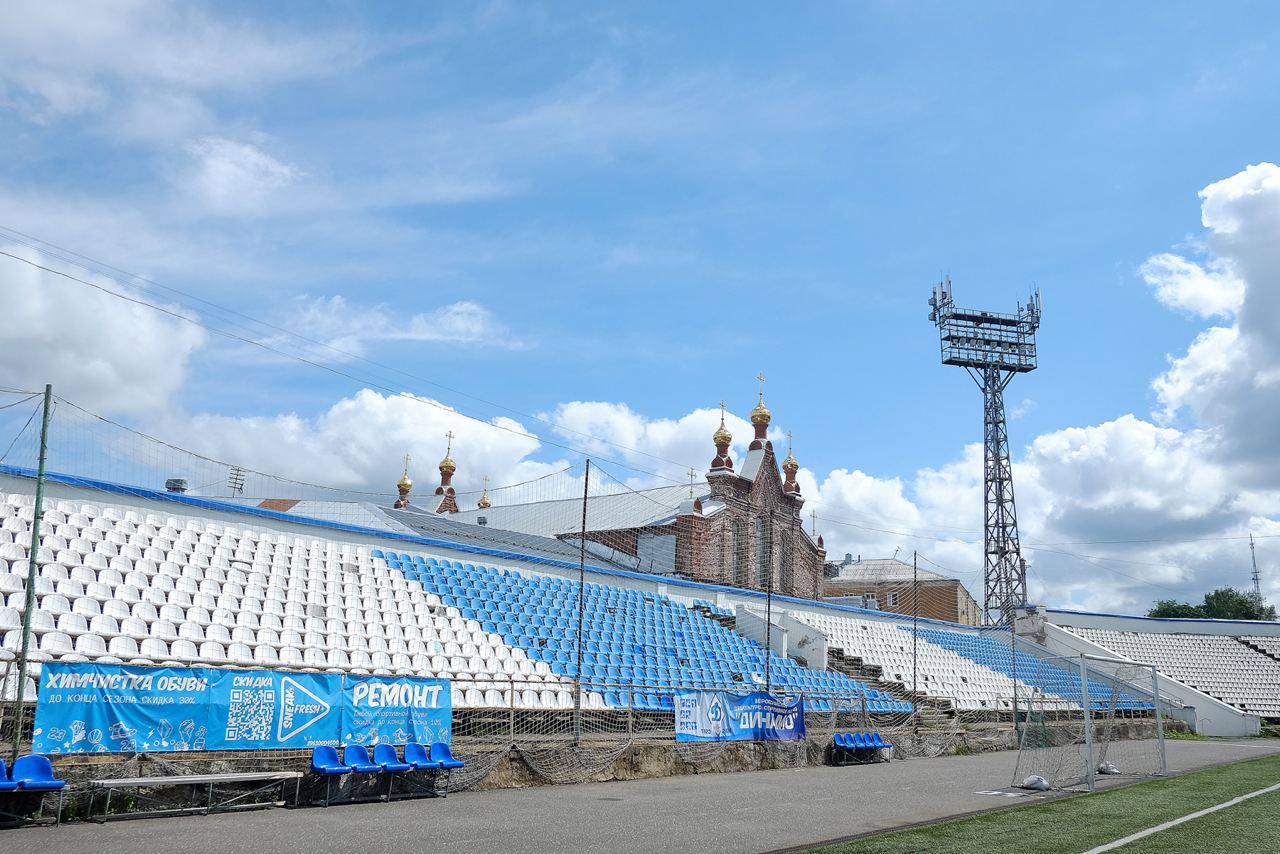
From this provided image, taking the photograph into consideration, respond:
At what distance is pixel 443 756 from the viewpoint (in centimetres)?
1534

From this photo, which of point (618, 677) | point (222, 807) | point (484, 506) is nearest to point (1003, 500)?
point (484, 506)

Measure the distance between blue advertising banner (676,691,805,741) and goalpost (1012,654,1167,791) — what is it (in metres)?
5.16

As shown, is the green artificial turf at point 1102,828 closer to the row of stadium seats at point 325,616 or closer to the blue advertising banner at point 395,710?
the blue advertising banner at point 395,710

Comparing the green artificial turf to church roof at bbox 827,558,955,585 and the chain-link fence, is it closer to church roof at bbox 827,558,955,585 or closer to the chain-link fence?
the chain-link fence

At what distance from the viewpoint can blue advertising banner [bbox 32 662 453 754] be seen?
41.4 ft

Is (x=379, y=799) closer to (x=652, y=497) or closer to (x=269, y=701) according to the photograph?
(x=269, y=701)

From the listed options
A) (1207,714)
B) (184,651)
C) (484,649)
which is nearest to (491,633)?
(484,649)

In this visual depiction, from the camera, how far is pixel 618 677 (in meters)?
24.7

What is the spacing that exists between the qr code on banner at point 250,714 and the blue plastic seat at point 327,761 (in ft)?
2.75

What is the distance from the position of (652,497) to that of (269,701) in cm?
3677

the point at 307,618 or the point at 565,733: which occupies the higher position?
the point at 307,618

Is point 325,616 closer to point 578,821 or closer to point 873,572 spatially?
point 578,821

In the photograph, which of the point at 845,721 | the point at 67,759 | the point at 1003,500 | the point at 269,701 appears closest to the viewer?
the point at 67,759

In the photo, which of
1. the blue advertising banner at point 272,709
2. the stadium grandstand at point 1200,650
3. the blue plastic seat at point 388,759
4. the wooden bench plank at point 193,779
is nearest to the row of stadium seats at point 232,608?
the blue advertising banner at point 272,709
